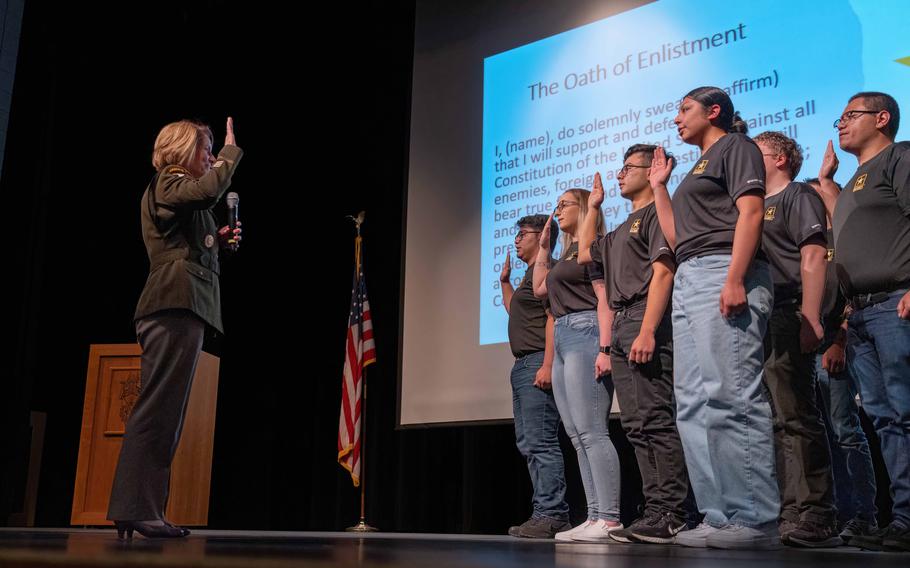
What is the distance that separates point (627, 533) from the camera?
2.45 meters

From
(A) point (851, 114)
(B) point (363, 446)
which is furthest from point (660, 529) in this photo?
(B) point (363, 446)

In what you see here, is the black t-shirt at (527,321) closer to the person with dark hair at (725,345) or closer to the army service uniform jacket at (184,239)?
the person with dark hair at (725,345)

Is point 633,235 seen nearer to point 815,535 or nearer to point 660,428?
point 660,428

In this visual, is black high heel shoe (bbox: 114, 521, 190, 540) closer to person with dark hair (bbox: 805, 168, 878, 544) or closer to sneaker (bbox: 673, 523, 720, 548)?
sneaker (bbox: 673, 523, 720, 548)

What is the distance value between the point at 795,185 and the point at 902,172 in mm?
345

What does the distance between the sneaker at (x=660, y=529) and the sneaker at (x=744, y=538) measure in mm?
356

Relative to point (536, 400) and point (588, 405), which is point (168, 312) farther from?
point (536, 400)

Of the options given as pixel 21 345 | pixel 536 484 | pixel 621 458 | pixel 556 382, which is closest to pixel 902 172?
pixel 556 382

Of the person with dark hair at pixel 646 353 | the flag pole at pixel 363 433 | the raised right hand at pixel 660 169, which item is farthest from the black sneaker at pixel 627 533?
the flag pole at pixel 363 433

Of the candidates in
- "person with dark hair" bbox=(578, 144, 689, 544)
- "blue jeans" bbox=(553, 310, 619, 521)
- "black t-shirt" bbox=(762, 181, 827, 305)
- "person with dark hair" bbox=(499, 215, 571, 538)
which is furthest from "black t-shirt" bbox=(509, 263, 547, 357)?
"black t-shirt" bbox=(762, 181, 827, 305)

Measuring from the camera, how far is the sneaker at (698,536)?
2049mm

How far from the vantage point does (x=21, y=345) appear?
5578 millimetres

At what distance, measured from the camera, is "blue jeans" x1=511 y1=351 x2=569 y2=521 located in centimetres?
336

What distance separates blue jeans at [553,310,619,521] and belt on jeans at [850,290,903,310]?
875 millimetres
